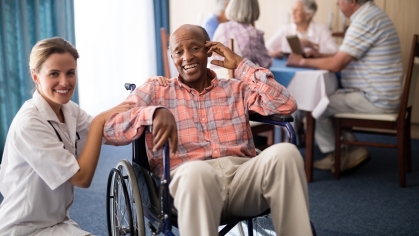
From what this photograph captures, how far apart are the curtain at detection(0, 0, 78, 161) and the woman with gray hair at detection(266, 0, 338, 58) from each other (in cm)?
174

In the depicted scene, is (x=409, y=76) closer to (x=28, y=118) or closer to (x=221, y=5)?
(x=221, y=5)

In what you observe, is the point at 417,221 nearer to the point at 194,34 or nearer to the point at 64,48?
the point at 194,34

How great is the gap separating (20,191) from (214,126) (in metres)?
0.68

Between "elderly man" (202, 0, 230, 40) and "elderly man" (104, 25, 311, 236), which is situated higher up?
"elderly man" (202, 0, 230, 40)

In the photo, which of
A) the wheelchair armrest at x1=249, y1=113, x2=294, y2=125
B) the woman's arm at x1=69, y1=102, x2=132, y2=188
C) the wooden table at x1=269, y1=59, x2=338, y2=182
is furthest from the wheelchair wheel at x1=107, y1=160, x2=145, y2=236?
the wooden table at x1=269, y1=59, x2=338, y2=182

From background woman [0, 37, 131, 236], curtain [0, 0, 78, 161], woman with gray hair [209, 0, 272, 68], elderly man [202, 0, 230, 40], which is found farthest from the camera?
elderly man [202, 0, 230, 40]

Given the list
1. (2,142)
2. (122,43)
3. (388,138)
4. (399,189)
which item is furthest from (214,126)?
(122,43)

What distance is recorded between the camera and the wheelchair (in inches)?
57.7

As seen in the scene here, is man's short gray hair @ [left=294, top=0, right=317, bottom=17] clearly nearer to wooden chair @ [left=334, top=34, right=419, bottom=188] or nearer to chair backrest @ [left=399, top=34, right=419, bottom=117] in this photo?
wooden chair @ [left=334, top=34, right=419, bottom=188]

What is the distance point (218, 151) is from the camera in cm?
175

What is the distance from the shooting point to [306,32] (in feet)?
13.5

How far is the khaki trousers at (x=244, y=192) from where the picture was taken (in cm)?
138

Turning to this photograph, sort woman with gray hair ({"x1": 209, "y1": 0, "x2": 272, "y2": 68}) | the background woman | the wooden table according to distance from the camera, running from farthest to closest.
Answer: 1. woman with gray hair ({"x1": 209, "y1": 0, "x2": 272, "y2": 68})
2. the wooden table
3. the background woman

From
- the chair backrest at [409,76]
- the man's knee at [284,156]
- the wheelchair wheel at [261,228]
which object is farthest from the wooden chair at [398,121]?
the man's knee at [284,156]
